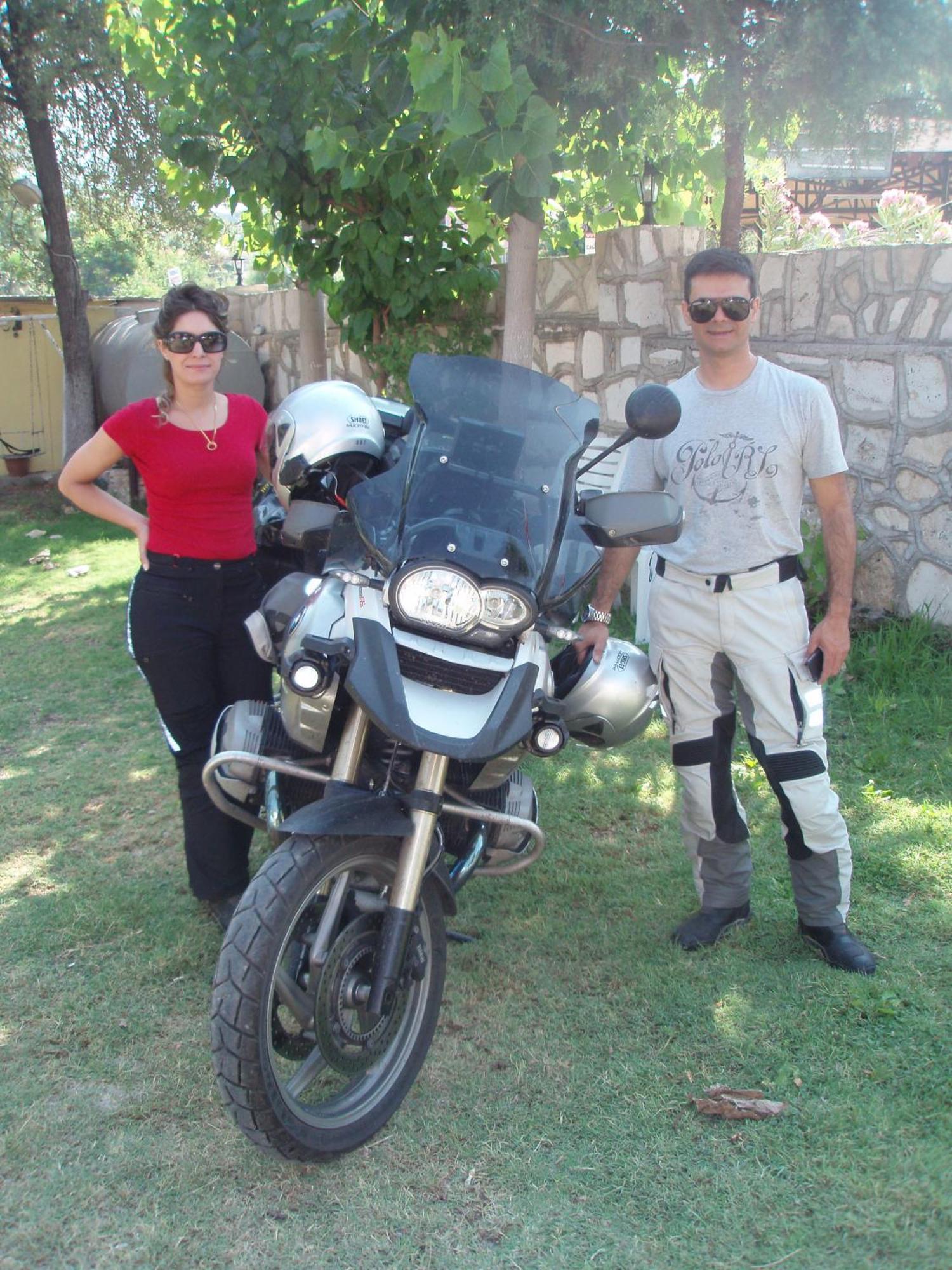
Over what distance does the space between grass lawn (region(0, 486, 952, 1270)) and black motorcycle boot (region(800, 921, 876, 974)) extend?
0.05 meters

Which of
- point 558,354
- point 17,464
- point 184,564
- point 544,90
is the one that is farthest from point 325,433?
point 17,464

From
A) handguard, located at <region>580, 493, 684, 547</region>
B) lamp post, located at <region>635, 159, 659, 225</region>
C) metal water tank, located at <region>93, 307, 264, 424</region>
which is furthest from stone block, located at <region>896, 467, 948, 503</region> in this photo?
metal water tank, located at <region>93, 307, 264, 424</region>

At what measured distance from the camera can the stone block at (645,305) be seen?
22.1 ft

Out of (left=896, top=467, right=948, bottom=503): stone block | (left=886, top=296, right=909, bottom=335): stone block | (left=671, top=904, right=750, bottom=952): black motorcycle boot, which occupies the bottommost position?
(left=671, top=904, right=750, bottom=952): black motorcycle boot

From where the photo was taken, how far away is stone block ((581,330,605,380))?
23.6ft

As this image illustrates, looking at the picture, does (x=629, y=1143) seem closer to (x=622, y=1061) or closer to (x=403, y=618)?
(x=622, y=1061)

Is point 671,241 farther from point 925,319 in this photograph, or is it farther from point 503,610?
point 503,610

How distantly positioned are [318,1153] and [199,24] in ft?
18.2

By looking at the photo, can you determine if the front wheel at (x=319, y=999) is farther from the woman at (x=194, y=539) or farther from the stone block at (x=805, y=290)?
the stone block at (x=805, y=290)

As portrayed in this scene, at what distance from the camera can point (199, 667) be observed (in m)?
3.61

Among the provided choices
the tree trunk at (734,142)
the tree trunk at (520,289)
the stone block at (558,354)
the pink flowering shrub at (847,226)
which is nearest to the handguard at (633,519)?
the tree trunk at (734,142)

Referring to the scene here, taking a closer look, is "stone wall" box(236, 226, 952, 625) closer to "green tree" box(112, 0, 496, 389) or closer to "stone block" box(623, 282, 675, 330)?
"stone block" box(623, 282, 675, 330)

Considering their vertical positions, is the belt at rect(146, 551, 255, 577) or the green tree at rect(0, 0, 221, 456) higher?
Answer: the green tree at rect(0, 0, 221, 456)

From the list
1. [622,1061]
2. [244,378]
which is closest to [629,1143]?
[622,1061]
